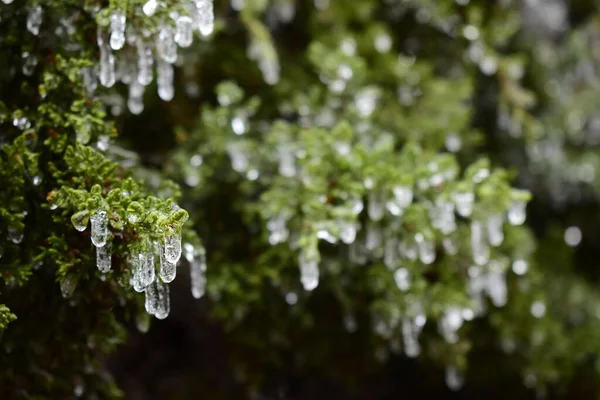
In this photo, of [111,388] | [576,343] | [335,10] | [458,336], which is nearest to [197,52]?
[335,10]

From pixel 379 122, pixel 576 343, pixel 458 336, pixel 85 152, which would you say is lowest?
pixel 576 343

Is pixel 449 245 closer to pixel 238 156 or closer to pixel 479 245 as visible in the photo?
pixel 479 245

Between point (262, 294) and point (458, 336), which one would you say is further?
point (458, 336)

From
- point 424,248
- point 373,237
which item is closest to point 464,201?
point 424,248

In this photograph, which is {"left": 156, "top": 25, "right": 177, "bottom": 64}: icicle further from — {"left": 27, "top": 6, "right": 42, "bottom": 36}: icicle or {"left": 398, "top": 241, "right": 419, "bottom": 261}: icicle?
{"left": 398, "top": 241, "right": 419, "bottom": 261}: icicle

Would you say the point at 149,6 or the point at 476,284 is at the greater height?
the point at 149,6

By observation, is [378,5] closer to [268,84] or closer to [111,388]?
[268,84]
